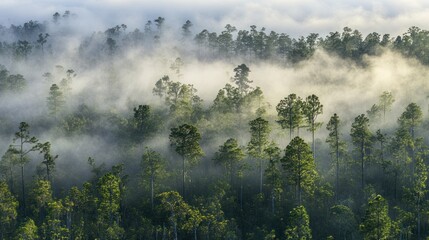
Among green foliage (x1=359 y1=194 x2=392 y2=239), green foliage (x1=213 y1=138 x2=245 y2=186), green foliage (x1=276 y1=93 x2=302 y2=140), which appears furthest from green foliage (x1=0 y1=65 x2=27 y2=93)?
green foliage (x1=359 y1=194 x2=392 y2=239)

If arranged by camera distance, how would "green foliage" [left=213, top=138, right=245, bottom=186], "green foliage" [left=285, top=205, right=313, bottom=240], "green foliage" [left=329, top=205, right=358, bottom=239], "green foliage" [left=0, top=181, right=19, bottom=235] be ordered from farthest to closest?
"green foliage" [left=213, top=138, right=245, bottom=186] → "green foliage" [left=0, top=181, right=19, bottom=235] → "green foliage" [left=329, top=205, right=358, bottom=239] → "green foliage" [left=285, top=205, right=313, bottom=240]

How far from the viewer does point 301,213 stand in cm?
7356

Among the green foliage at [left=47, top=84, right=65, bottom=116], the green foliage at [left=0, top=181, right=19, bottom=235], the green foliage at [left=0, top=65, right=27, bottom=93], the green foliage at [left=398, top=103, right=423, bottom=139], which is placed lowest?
the green foliage at [left=0, top=181, right=19, bottom=235]

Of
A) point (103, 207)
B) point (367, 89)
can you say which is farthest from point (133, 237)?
point (367, 89)

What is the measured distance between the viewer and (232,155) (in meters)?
95.8

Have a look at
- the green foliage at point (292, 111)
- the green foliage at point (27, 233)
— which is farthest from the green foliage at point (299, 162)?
the green foliage at point (27, 233)

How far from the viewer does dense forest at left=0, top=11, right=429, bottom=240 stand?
84.1 metres

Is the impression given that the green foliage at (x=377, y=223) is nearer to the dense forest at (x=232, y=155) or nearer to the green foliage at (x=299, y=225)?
the dense forest at (x=232, y=155)

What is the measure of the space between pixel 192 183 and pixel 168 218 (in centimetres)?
2132

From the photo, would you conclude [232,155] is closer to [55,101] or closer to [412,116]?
[412,116]

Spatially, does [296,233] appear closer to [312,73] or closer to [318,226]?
[318,226]

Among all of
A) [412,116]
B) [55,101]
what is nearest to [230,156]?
[412,116]

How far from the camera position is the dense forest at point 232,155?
3310 inches

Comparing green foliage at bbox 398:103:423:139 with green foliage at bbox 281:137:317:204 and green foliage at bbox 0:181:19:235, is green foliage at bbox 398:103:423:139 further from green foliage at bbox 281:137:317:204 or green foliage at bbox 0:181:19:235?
green foliage at bbox 0:181:19:235
